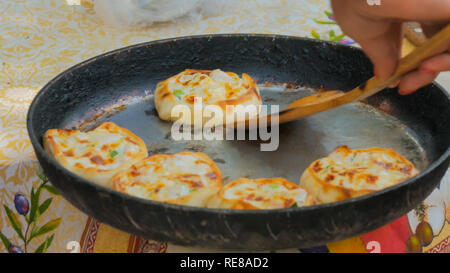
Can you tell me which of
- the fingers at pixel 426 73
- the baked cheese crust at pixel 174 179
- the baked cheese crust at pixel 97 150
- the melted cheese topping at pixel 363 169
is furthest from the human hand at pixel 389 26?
the baked cheese crust at pixel 97 150

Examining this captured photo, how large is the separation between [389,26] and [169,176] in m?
0.68

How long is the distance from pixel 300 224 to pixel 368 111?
871 millimetres

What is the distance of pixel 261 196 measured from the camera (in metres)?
1.26

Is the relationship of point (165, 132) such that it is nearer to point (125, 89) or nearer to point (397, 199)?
point (125, 89)

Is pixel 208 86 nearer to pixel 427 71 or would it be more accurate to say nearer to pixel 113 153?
pixel 113 153

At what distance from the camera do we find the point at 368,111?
181cm

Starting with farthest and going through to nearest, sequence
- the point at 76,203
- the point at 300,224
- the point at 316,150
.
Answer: the point at 316,150, the point at 76,203, the point at 300,224

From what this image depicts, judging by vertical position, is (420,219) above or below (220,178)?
below

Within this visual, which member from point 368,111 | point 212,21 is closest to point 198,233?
point 368,111

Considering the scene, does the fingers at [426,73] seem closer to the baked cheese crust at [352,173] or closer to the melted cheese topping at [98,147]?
the baked cheese crust at [352,173]

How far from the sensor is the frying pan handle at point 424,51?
1164 mm

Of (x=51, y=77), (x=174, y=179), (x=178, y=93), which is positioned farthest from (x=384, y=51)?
(x=51, y=77)
